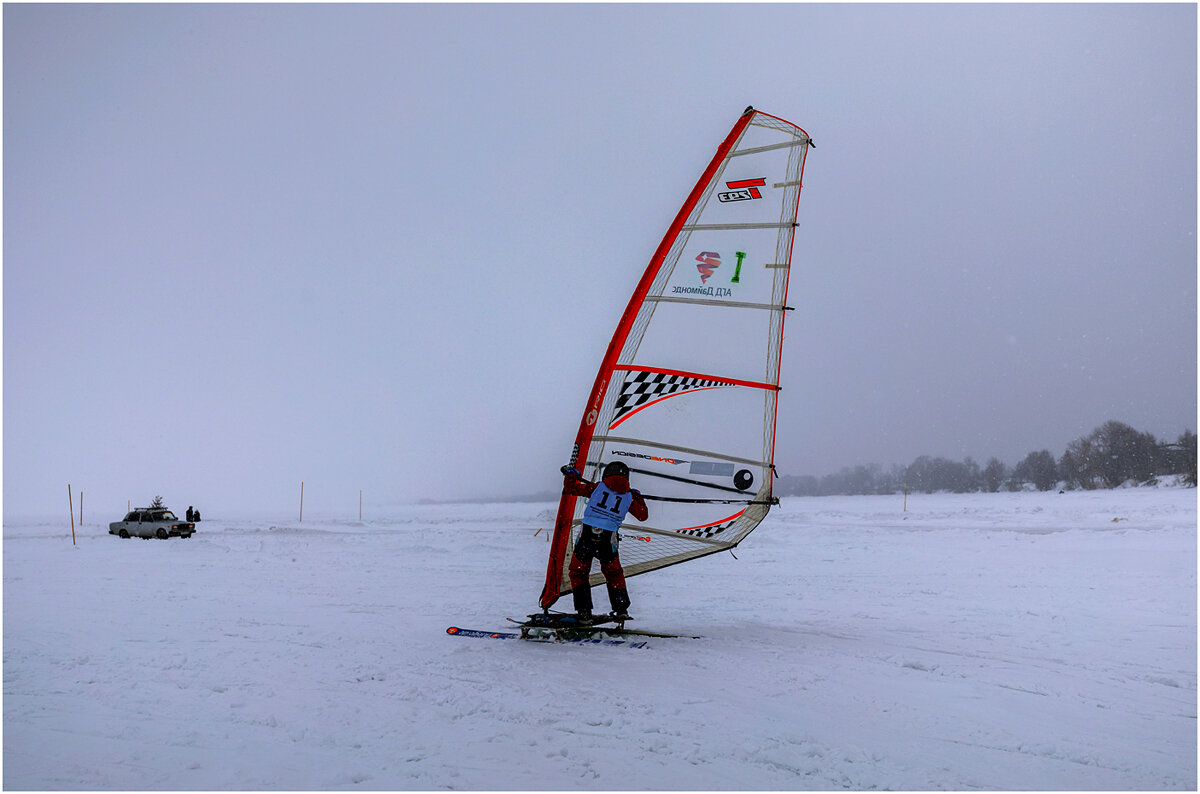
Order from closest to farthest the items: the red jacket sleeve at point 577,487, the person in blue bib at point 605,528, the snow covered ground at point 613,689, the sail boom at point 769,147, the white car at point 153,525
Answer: the snow covered ground at point 613,689, the person in blue bib at point 605,528, the red jacket sleeve at point 577,487, the sail boom at point 769,147, the white car at point 153,525

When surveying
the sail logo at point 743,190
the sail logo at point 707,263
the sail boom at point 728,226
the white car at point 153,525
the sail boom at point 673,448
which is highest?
the sail logo at point 743,190

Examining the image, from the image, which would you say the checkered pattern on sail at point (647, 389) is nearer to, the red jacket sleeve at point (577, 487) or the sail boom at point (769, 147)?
the red jacket sleeve at point (577, 487)

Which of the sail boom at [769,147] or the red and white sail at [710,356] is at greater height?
the sail boom at [769,147]

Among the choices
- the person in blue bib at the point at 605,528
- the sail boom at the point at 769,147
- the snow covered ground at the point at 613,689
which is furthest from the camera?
the sail boom at the point at 769,147

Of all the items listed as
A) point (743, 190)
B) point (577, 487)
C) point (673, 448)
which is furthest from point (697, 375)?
point (743, 190)

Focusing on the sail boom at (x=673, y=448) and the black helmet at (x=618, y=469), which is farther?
the sail boom at (x=673, y=448)

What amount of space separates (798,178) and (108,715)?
6.83 m

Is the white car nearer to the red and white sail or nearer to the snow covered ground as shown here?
the snow covered ground

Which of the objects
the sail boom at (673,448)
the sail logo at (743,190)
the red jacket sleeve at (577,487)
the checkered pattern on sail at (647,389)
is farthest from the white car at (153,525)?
the sail logo at (743,190)

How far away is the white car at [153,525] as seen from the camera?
2294 centimetres

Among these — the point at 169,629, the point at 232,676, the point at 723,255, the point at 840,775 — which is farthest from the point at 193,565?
the point at 840,775

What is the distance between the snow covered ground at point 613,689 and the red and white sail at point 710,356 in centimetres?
143

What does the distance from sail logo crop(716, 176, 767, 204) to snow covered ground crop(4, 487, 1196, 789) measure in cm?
411

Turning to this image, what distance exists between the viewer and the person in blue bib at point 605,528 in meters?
6.22
